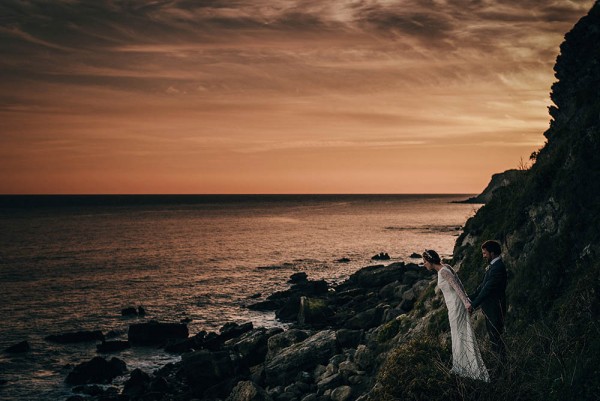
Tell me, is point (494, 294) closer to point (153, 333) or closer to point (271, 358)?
point (271, 358)

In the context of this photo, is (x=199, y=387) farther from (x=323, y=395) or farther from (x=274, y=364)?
(x=323, y=395)

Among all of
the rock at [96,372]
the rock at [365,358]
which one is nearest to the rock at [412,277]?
the rock at [365,358]

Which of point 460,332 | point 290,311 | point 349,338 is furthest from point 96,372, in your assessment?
point 460,332

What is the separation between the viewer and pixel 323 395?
50.8 feet

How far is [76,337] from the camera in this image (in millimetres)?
31375

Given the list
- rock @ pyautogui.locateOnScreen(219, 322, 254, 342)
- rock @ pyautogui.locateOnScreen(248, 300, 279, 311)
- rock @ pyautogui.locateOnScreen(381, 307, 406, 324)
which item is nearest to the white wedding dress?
rock @ pyautogui.locateOnScreen(381, 307, 406, 324)

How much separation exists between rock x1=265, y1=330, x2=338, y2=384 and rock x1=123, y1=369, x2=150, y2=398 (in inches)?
281

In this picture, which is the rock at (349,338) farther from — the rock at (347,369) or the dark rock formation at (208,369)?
the dark rock formation at (208,369)

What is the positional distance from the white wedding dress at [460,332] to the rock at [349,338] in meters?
12.4

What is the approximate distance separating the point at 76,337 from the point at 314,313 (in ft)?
55.2

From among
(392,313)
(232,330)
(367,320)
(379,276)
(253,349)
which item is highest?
(392,313)

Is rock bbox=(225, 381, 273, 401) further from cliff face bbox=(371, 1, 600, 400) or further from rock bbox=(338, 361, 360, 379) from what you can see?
cliff face bbox=(371, 1, 600, 400)

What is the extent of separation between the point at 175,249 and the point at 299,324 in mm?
55216

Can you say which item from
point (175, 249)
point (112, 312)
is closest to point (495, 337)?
point (112, 312)
